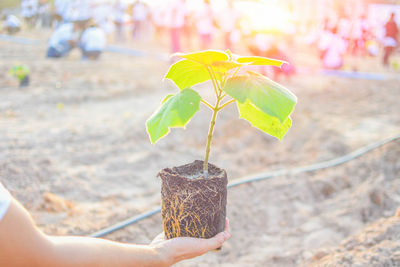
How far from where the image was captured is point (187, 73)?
4.66 ft

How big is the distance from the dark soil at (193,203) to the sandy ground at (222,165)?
91 cm

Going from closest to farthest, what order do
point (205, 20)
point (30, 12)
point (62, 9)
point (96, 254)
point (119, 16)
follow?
point (96, 254)
point (205, 20)
point (119, 16)
point (62, 9)
point (30, 12)

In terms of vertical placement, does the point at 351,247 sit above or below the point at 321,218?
above

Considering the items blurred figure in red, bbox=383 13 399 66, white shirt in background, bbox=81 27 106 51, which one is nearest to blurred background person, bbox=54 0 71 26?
white shirt in background, bbox=81 27 106 51

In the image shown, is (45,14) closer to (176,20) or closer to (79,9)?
(79,9)

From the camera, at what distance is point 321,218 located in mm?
2877

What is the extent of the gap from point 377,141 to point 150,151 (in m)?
2.61

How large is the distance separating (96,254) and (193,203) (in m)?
0.49

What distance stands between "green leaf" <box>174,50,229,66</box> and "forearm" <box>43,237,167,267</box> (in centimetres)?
65

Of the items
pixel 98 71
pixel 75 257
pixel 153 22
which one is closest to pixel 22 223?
pixel 75 257

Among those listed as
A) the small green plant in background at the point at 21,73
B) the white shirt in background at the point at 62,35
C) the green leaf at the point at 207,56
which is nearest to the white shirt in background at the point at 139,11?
the white shirt in background at the point at 62,35

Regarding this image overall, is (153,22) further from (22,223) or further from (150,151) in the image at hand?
(22,223)

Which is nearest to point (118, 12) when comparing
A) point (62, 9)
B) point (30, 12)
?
point (62, 9)

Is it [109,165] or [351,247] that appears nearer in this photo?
[351,247]
